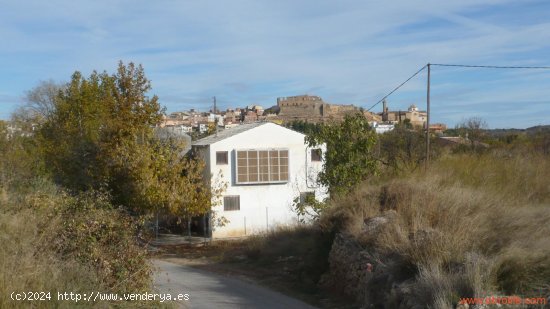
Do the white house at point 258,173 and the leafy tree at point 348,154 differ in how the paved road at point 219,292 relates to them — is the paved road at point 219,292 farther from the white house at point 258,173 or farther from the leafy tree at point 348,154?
the white house at point 258,173

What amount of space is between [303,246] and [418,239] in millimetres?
9043

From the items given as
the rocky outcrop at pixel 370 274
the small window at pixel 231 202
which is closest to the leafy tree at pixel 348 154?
the rocky outcrop at pixel 370 274

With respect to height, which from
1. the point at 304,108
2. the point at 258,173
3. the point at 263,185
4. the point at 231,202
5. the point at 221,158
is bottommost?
the point at 231,202

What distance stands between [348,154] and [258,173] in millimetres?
12861

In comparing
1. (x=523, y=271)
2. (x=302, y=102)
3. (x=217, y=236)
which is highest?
(x=302, y=102)

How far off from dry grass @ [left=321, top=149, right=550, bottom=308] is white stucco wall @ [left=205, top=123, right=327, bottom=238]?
14.7 metres

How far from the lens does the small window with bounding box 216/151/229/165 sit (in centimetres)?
3200

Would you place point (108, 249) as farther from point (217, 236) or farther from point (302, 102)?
point (302, 102)

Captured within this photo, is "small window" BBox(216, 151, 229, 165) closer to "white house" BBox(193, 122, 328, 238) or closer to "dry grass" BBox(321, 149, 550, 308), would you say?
"white house" BBox(193, 122, 328, 238)

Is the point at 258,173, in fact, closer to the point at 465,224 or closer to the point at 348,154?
the point at 348,154

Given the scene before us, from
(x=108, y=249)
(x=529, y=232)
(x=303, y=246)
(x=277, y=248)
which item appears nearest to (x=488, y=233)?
(x=529, y=232)

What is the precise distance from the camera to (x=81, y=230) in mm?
10125

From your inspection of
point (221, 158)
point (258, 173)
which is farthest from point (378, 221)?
point (258, 173)

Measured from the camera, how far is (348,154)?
2053 cm
